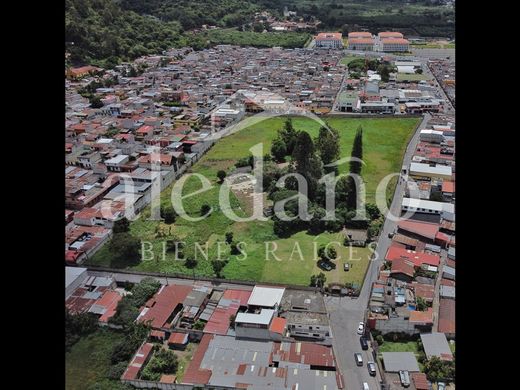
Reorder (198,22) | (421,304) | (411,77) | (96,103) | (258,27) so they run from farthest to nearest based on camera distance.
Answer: (198,22) < (258,27) < (411,77) < (96,103) < (421,304)

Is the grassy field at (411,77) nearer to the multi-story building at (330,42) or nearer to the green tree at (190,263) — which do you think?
the multi-story building at (330,42)

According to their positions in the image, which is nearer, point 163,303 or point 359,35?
point 163,303

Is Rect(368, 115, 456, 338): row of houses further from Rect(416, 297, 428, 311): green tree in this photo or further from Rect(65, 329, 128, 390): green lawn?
Rect(65, 329, 128, 390): green lawn

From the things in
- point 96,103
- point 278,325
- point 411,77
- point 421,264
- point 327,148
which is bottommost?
point 278,325

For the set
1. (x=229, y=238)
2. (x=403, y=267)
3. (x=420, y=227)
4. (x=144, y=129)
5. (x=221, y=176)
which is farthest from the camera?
(x=144, y=129)

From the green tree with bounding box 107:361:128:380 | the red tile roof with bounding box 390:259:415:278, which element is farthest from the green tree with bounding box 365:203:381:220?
the green tree with bounding box 107:361:128:380

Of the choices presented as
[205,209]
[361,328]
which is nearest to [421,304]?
[361,328]

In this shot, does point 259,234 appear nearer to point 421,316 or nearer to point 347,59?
point 421,316
